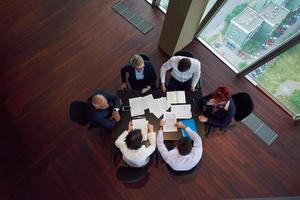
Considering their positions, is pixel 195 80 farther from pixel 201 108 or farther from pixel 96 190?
pixel 96 190

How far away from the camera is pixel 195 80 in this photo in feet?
12.7

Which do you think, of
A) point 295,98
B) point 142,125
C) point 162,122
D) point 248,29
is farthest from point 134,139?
point 295,98

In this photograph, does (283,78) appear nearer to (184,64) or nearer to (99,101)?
(184,64)

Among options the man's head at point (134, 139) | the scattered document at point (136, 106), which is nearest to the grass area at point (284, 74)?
the scattered document at point (136, 106)

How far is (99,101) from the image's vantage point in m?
3.35

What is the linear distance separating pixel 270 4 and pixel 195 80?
155 cm

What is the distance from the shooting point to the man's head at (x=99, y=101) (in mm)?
3338

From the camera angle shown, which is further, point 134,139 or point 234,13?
point 234,13

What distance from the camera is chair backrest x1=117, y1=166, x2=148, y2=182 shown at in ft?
10.4

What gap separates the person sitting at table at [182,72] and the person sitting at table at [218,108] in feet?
1.36

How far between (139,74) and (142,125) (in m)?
0.80

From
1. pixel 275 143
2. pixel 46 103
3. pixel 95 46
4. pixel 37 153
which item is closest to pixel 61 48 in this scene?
pixel 95 46

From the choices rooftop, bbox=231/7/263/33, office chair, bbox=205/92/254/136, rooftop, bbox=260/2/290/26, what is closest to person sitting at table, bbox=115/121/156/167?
office chair, bbox=205/92/254/136

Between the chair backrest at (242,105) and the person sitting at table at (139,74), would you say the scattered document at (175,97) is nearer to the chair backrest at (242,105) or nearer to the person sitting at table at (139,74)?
the person sitting at table at (139,74)
